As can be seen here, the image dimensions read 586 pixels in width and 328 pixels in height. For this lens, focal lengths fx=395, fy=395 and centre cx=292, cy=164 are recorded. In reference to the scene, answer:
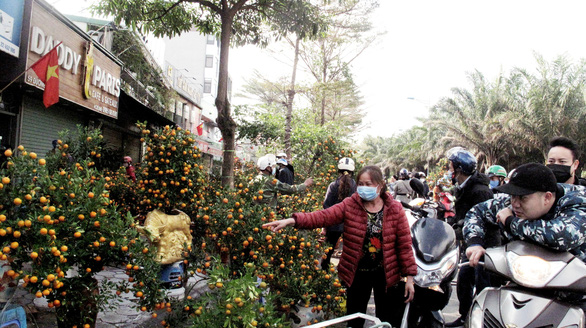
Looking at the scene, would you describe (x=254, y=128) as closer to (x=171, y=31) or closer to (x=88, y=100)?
(x=88, y=100)

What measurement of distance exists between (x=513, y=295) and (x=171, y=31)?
20.1 ft

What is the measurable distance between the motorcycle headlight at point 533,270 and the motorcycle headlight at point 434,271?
75 centimetres

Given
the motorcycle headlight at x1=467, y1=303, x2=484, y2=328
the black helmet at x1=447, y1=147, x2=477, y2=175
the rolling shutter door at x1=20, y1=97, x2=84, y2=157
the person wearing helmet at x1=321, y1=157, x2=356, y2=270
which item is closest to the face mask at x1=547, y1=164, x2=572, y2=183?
the black helmet at x1=447, y1=147, x2=477, y2=175

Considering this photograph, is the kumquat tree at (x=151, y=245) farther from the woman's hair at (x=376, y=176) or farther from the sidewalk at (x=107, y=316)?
the woman's hair at (x=376, y=176)

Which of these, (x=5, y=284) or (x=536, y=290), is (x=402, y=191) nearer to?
(x=536, y=290)

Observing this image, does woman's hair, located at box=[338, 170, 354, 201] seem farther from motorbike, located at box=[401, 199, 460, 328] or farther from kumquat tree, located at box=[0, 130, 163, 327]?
kumquat tree, located at box=[0, 130, 163, 327]

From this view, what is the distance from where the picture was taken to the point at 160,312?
417 cm

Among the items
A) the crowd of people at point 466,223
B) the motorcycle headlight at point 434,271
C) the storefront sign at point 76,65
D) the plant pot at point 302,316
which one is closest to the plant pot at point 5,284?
the crowd of people at point 466,223

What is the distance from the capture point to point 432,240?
3.06 m

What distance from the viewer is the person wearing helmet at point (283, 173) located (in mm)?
6258

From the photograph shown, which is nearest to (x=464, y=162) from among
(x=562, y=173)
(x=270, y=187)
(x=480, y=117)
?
(x=562, y=173)

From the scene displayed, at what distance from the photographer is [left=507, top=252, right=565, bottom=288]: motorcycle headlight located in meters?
2.09

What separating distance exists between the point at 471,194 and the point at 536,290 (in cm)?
202

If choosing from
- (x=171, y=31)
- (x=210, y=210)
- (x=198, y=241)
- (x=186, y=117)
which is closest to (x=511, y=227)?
(x=210, y=210)
